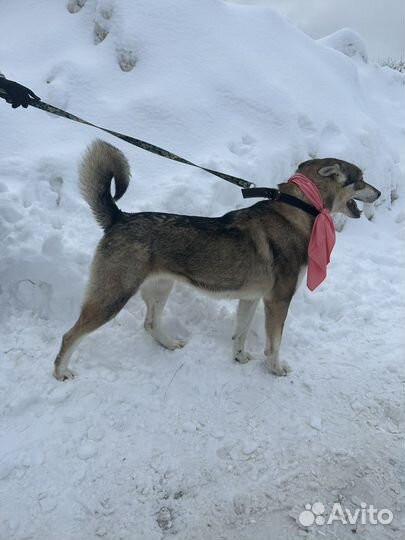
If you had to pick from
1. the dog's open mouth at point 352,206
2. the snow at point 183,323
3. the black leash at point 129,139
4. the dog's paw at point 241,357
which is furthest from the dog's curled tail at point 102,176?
the dog's open mouth at point 352,206

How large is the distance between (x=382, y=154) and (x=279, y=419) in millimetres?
6264

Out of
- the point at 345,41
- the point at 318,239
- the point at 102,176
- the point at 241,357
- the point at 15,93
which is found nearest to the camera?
the point at 102,176

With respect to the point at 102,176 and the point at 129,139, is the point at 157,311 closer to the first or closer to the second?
the point at 102,176

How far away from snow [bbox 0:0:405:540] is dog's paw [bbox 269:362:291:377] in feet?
0.32

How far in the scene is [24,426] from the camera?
3080 millimetres

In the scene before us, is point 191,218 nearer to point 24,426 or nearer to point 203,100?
point 24,426

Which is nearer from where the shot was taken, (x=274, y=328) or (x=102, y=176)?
(x=102, y=176)

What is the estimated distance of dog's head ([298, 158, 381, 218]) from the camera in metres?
3.90

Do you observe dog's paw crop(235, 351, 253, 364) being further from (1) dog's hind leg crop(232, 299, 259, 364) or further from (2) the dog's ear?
(2) the dog's ear

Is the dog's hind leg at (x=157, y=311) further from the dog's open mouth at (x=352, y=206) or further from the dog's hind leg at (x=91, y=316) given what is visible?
the dog's open mouth at (x=352, y=206)

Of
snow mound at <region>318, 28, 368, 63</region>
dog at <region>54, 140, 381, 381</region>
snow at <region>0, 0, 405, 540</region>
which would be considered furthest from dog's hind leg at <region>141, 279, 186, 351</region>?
snow mound at <region>318, 28, 368, 63</region>

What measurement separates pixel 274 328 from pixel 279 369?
39 cm

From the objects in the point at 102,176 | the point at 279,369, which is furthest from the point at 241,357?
the point at 102,176

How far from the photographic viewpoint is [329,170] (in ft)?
12.6
